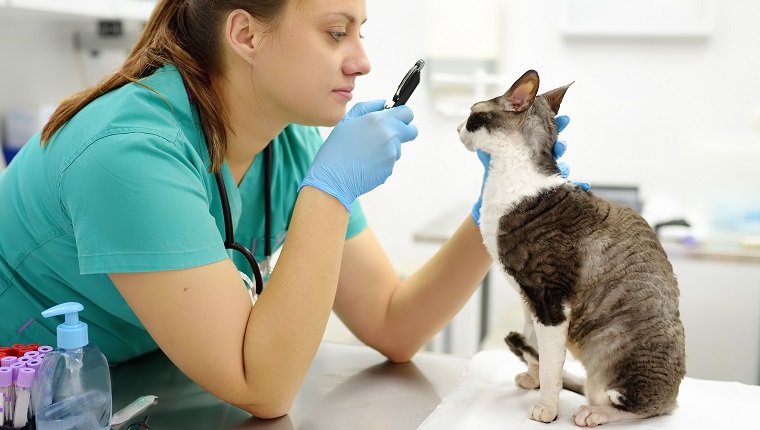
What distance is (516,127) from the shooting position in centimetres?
91

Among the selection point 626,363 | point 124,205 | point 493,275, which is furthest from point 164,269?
point 493,275

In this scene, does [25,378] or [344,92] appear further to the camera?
[344,92]

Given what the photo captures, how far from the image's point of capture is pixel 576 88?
2945 mm

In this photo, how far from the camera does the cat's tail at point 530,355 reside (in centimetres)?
99

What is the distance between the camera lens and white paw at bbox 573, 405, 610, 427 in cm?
87

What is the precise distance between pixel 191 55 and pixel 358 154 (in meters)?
0.33

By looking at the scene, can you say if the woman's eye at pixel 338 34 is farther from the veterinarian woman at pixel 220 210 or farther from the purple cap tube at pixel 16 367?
the purple cap tube at pixel 16 367

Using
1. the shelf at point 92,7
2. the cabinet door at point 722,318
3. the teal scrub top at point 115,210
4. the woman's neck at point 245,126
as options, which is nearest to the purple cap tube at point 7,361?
the teal scrub top at point 115,210

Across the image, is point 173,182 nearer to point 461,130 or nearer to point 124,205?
point 124,205

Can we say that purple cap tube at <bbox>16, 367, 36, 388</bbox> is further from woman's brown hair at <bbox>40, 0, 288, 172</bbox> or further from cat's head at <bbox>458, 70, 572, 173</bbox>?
cat's head at <bbox>458, 70, 572, 173</bbox>

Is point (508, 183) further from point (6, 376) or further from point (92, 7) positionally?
point (92, 7)

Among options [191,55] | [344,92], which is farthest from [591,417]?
[191,55]

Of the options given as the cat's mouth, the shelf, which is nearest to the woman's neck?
the cat's mouth

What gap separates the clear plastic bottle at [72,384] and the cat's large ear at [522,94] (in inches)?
22.0
